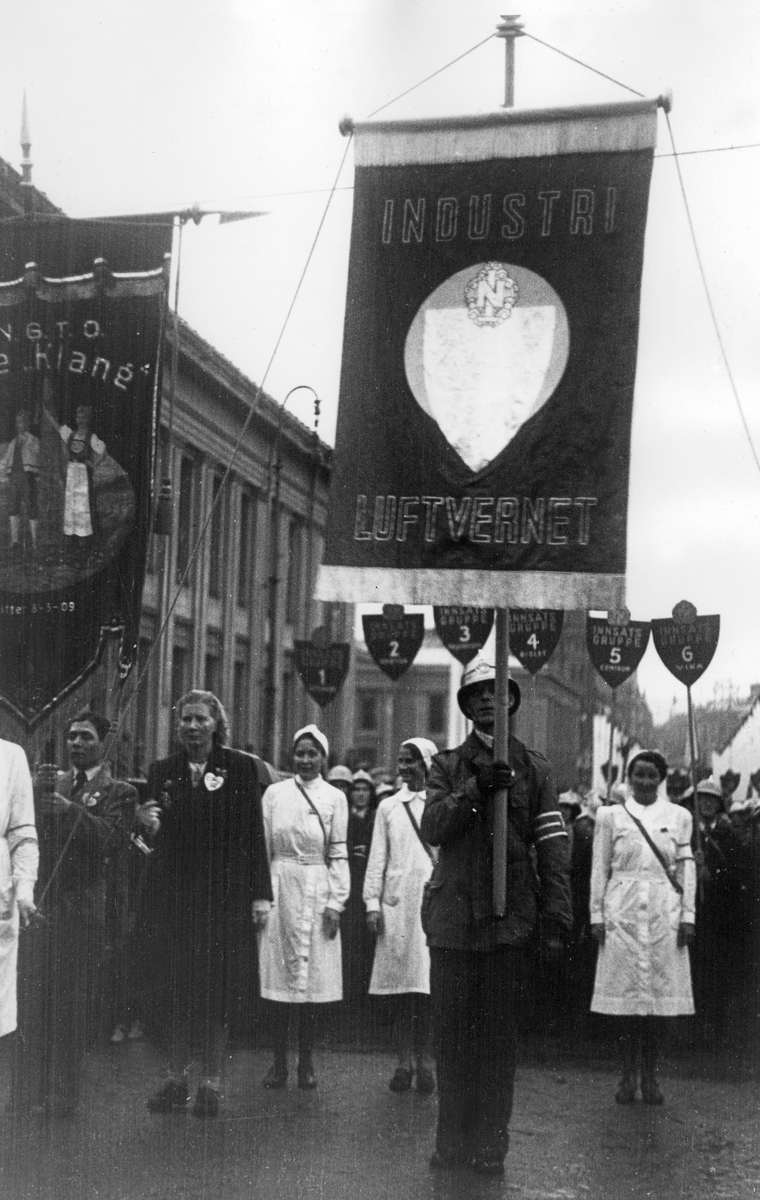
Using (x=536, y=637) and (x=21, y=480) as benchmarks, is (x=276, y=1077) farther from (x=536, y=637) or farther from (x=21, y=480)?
(x=536, y=637)

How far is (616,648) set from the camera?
1608 centimetres

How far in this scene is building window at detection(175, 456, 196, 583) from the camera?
23375 millimetres

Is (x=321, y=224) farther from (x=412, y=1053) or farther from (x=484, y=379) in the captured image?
(x=412, y=1053)

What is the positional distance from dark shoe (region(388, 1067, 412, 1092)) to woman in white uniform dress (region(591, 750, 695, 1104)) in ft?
3.60

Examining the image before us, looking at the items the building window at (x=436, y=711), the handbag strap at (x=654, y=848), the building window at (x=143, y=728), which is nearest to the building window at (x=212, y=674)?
the building window at (x=143, y=728)

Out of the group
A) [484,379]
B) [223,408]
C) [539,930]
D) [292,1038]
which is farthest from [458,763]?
[223,408]

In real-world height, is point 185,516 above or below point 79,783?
above

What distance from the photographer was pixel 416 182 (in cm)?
743

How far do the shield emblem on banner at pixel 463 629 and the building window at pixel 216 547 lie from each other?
8.72 meters

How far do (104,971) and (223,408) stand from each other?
15.7 metres

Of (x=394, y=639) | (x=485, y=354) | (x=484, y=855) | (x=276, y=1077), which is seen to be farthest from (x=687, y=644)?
(x=484, y=855)

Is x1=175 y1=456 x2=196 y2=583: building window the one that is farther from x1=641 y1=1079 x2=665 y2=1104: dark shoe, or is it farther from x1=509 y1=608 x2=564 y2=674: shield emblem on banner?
x1=641 y1=1079 x2=665 y2=1104: dark shoe

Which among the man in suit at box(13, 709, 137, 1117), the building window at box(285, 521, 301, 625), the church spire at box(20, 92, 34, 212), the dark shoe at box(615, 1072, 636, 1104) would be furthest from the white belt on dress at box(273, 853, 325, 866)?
the building window at box(285, 521, 301, 625)

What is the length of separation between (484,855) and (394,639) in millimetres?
10742
